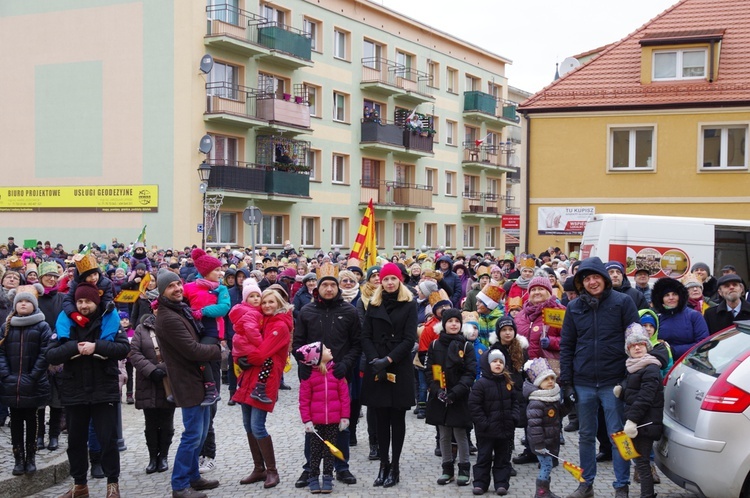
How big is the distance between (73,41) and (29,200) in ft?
22.1

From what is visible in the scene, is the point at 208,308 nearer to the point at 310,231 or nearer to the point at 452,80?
the point at 310,231

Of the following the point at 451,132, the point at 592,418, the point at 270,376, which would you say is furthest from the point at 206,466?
the point at 451,132

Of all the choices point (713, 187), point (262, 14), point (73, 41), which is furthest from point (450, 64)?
point (713, 187)

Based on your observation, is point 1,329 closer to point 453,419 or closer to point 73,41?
point 453,419

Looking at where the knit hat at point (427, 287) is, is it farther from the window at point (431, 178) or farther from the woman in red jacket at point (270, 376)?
the window at point (431, 178)

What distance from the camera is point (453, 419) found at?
8.08 m

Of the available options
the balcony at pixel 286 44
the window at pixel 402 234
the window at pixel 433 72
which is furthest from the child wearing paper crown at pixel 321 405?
the window at pixel 433 72

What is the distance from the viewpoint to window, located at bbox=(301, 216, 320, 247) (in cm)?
3779

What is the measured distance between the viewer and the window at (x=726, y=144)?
84.3 ft

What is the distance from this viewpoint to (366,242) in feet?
54.0

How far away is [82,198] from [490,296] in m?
26.9

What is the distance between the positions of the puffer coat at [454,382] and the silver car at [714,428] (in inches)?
72.0

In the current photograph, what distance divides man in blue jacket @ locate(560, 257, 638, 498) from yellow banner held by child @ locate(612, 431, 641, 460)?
0.21 meters

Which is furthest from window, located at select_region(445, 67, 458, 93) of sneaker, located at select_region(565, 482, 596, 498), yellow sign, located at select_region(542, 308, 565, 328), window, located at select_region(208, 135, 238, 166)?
sneaker, located at select_region(565, 482, 596, 498)
